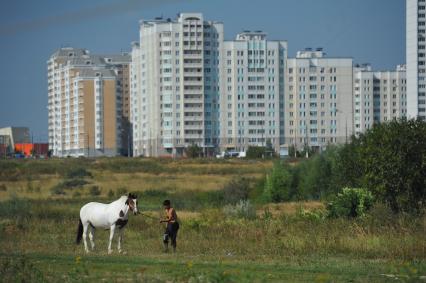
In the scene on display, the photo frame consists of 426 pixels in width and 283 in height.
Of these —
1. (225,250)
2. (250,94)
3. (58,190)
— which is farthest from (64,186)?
(250,94)

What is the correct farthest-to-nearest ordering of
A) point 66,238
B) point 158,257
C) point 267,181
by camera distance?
point 267,181 < point 66,238 < point 158,257

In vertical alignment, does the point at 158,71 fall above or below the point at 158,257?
above

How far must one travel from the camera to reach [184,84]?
185 metres

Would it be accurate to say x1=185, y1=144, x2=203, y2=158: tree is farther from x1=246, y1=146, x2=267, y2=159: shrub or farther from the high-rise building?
the high-rise building

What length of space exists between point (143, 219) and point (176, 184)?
46161mm

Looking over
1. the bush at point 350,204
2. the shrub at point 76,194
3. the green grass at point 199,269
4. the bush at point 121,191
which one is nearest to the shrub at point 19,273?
the green grass at point 199,269

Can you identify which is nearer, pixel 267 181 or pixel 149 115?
pixel 267 181

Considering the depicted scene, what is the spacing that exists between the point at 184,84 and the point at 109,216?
159m

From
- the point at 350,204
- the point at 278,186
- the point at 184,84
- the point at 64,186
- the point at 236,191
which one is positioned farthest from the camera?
the point at 184,84

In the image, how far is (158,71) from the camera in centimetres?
18762

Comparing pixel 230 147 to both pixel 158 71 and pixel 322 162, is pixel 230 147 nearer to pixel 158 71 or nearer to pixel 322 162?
pixel 158 71

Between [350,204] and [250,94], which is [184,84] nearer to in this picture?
[250,94]

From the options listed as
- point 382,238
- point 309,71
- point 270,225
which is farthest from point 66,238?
point 309,71

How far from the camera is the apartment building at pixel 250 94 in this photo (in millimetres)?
189250
